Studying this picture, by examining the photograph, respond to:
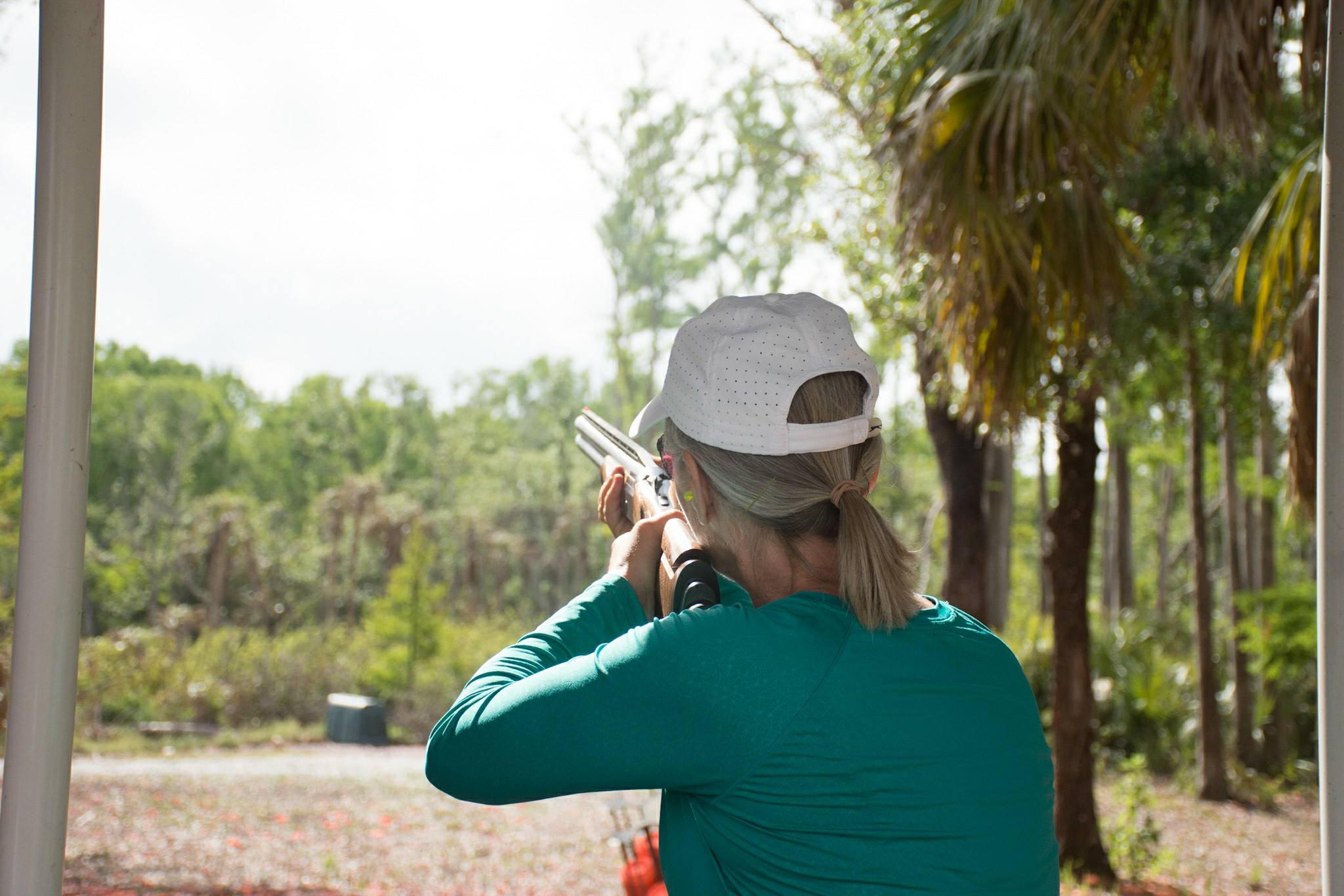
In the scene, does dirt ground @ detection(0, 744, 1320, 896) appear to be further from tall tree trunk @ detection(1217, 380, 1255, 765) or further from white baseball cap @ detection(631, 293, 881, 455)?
white baseball cap @ detection(631, 293, 881, 455)

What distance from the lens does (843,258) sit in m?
8.86

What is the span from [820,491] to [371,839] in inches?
306

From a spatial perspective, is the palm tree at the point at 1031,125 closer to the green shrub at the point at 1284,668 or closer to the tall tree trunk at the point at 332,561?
the green shrub at the point at 1284,668

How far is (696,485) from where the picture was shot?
1313 mm

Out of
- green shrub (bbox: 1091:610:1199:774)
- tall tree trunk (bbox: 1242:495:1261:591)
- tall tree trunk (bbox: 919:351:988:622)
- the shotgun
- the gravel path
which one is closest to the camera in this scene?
the shotgun

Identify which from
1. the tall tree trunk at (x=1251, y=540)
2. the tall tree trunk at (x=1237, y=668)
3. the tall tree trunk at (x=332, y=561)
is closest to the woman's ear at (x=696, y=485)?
the tall tree trunk at (x=1237, y=668)

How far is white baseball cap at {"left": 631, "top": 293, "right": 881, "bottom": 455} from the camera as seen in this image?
123 centimetres

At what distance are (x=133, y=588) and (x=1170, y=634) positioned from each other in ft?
76.8

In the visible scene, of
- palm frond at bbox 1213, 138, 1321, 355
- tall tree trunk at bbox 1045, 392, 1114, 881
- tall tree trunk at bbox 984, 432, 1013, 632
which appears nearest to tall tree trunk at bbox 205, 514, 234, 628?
tall tree trunk at bbox 984, 432, 1013, 632

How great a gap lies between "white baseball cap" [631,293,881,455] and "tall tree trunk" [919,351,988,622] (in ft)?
25.6

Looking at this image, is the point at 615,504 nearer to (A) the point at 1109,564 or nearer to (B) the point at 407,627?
(B) the point at 407,627

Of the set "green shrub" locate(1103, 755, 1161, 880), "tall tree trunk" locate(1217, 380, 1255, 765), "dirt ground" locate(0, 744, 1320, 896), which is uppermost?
"tall tree trunk" locate(1217, 380, 1255, 765)

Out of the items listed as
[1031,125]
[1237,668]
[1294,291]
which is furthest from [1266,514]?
[1031,125]

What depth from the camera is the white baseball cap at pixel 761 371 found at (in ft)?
4.03
